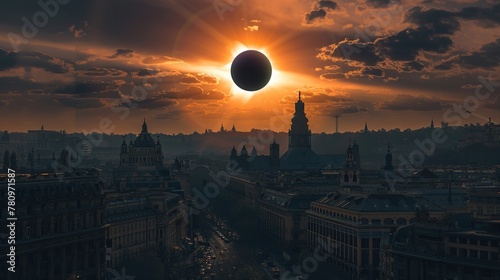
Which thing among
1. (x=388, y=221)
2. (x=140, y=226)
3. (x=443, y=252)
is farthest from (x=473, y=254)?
(x=140, y=226)

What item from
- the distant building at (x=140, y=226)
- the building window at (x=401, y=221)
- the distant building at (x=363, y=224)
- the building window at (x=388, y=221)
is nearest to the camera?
the distant building at (x=363, y=224)

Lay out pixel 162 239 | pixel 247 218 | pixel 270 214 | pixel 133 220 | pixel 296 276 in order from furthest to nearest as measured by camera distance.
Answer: pixel 247 218 < pixel 270 214 < pixel 162 239 < pixel 133 220 < pixel 296 276

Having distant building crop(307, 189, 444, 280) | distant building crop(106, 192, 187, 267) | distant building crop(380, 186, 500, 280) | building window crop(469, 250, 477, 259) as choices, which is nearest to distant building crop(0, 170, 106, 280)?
distant building crop(106, 192, 187, 267)

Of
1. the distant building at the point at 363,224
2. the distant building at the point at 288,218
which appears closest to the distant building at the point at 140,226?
the distant building at the point at 288,218

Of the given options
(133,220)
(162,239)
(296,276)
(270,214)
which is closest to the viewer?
(296,276)

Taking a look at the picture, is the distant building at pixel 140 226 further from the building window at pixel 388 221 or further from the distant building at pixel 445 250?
the distant building at pixel 445 250

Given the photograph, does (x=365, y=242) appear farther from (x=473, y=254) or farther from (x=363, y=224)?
(x=473, y=254)

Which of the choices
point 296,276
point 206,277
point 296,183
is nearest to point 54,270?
point 206,277

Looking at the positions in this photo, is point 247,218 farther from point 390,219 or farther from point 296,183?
point 390,219

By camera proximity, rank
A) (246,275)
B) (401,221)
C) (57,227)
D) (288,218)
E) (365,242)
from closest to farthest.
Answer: (57,227) < (246,275) < (365,242) < (401,221) < (288,218)
